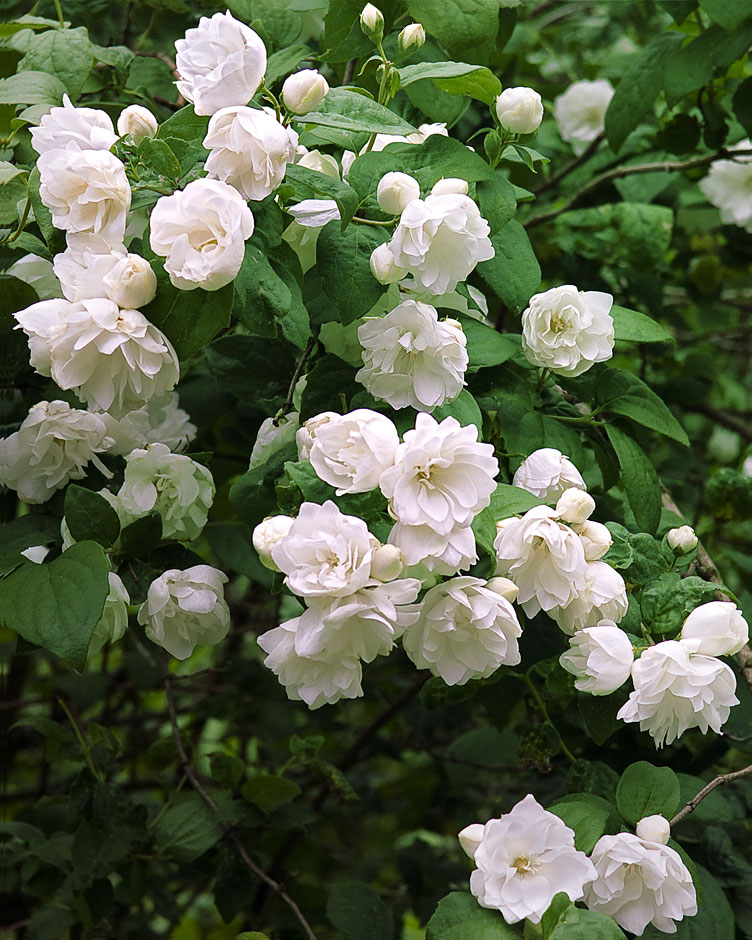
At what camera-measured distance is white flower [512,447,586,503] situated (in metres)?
0.96

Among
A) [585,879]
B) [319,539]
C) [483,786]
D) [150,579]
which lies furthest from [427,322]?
[483,786]

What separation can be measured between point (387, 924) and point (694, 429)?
5.97ft

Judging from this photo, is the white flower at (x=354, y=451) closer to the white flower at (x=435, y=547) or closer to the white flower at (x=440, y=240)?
the white flower at (x=435, y=547)

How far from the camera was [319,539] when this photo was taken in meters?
0.75

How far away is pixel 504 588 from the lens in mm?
845

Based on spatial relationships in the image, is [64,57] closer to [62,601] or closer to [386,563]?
[62,601]

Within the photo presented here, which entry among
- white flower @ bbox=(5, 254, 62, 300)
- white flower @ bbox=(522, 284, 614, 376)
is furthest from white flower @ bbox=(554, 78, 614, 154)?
white flower @ bbox=(5, 254, 62, 300)

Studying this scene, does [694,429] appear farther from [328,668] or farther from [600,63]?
[328,668]

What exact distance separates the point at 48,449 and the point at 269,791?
2.60 ft

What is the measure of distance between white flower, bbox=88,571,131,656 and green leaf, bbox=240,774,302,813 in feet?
1.96

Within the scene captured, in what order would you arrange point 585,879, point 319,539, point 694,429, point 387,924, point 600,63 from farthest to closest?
point 694,429 < point 600,63 < point 387,924 < point 585,879 < point 319,539

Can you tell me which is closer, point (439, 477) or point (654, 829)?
point (439, 477)

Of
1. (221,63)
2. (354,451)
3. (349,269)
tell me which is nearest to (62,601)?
(354,451)

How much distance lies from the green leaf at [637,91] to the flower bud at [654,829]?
1.15 meters
